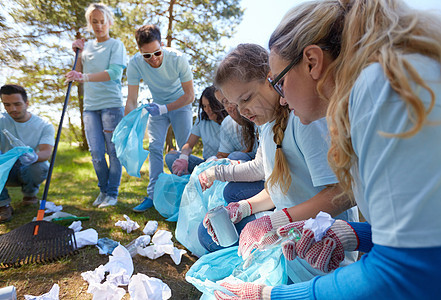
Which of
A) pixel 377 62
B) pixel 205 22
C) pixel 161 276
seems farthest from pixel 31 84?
pixel 377 62

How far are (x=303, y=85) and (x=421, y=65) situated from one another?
330mm

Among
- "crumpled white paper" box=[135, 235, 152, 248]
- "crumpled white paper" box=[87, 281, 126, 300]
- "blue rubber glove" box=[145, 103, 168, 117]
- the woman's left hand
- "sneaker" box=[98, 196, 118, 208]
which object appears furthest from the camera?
"sneaker" box=[98, 196, 118, 208]

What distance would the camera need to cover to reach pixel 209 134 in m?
3.19

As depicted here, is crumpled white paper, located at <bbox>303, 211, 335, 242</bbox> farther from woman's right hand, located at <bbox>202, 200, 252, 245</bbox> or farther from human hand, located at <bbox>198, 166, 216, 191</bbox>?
human hand, located at <bbox>198, 166, 216, 191</bbox>

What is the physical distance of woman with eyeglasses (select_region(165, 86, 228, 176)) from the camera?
308 centimetres

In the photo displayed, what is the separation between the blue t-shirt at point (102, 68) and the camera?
124 inches

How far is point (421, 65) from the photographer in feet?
1.74

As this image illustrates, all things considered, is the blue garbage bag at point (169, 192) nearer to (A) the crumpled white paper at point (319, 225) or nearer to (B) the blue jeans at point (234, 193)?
(B) the blue jeans at point (234, 193)

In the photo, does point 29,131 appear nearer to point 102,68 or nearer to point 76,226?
point 102,68

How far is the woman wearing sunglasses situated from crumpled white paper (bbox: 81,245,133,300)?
1227 millimetres

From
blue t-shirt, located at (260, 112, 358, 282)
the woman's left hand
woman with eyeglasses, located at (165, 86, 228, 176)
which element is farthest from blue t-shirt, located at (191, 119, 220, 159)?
the woman's left hand

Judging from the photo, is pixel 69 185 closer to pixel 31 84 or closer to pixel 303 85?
pixel 303 85

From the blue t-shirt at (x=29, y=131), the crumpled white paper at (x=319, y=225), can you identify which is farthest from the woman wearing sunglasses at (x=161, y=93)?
the crumpled white paper at (x=319, y=225)

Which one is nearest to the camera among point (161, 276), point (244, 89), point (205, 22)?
point (244, 89)
